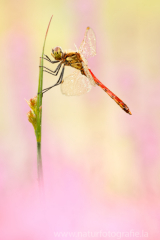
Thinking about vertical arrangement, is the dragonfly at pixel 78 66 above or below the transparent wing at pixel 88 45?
below

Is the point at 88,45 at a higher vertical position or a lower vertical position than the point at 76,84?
higher

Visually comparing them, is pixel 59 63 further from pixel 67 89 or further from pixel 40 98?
pixel 40 98

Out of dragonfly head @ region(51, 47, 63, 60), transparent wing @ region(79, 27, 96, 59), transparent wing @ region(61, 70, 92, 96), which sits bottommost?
transparent wing @ region(61, 70, 92, 96)

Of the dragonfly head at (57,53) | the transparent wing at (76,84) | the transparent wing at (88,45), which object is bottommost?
the transparent wing at (76,84)

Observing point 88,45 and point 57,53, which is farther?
point 88,45

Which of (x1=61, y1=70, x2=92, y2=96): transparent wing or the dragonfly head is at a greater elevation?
the dragonfly head
